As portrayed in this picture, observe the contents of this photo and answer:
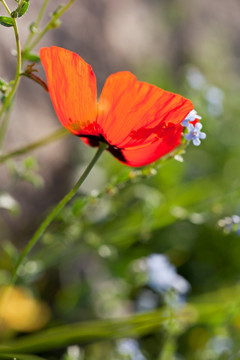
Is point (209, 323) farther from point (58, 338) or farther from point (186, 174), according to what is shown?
point (186, 174)

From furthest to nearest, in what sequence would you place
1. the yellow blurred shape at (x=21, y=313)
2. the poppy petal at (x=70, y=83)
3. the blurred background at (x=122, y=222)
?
the yellow blurred shape at (x=21, y=313)
the blurred background at (x=122, y=222)
the poppy petal at (x=70, y=83)

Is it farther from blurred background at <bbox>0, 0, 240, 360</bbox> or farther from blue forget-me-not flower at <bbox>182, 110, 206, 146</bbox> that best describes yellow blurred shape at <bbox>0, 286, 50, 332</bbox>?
blue forget-me-not flower at <bbox>182, 110, 206, 146</bbox>

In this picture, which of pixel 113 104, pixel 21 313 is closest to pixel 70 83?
pixel 113 104

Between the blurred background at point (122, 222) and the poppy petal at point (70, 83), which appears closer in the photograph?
the poppy petal at point (70, 83)

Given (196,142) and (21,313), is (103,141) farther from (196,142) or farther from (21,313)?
(21,313)

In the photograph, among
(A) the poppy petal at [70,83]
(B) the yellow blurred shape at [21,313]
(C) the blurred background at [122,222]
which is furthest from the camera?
(B) the yellow blurred shape at [21,313]

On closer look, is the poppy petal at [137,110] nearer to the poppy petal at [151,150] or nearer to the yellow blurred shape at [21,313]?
the poppy petal at [151,150]

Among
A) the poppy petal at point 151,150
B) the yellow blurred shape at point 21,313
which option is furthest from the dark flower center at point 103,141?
the yellow blurred shape at point 21,313

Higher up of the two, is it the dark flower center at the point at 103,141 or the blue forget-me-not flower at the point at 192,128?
the blue forget-me-not flower at the point at 192,128
